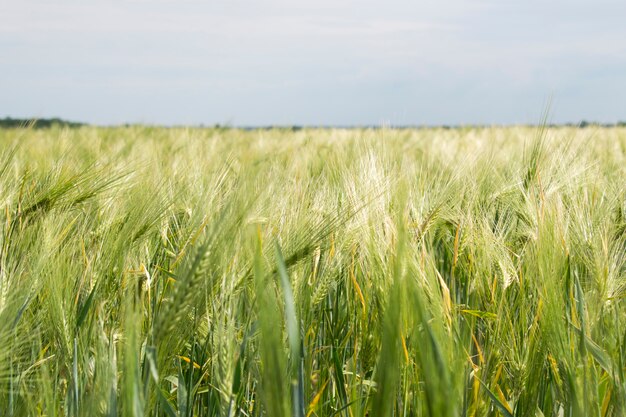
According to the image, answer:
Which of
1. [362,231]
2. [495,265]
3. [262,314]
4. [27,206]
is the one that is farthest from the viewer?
[27,206]

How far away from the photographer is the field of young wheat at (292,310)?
714 mm

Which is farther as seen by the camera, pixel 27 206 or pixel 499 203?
pixel 499 203

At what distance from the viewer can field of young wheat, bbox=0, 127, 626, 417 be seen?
2.34 ft

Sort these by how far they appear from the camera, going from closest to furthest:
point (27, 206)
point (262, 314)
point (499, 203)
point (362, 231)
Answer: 1. point (262, 314)
2. point (362, 231)
3. point (27, 206)
4. point (499, 203)

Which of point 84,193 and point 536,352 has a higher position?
point 84,193

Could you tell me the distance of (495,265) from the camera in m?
1.34

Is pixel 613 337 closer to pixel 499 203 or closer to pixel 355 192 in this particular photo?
pixel 355 192

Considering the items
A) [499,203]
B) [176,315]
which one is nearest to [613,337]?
[176,315]

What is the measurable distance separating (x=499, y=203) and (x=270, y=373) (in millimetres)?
1498

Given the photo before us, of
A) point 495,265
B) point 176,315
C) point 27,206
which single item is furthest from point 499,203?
point 176,315

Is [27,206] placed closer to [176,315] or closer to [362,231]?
[362,231]

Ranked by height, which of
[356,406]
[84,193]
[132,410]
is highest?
[84,193]

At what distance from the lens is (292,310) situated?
2.16 ft

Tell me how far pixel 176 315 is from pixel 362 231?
0.54 m
